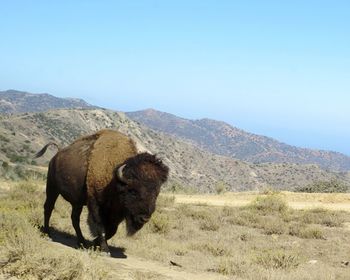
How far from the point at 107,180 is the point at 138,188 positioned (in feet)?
2.92

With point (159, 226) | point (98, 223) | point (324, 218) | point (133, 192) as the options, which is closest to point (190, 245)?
point (159, 226)

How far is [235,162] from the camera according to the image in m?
103

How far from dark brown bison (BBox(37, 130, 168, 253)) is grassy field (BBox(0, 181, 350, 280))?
2.76 feet

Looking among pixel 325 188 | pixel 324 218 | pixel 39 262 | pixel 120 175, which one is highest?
pixel 120 175

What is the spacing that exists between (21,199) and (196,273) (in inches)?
351

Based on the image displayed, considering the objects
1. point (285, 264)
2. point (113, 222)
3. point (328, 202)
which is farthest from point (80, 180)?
point (328, 202)

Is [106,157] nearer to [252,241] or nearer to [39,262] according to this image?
[39,262]

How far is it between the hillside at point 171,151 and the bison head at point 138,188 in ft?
173

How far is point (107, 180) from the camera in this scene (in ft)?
32.7

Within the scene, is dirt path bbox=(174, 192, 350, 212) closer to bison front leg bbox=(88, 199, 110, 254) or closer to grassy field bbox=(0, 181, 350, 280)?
grassy field bbox=(0, 181, 350, 280)

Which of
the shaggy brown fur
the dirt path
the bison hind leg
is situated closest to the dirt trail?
the shaggy brown fur

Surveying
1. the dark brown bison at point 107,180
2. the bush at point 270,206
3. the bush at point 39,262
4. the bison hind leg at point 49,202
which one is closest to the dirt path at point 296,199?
the bush at point 270,206

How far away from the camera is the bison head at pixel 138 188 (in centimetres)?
930

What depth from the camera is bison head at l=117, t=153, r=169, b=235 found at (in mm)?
9305
